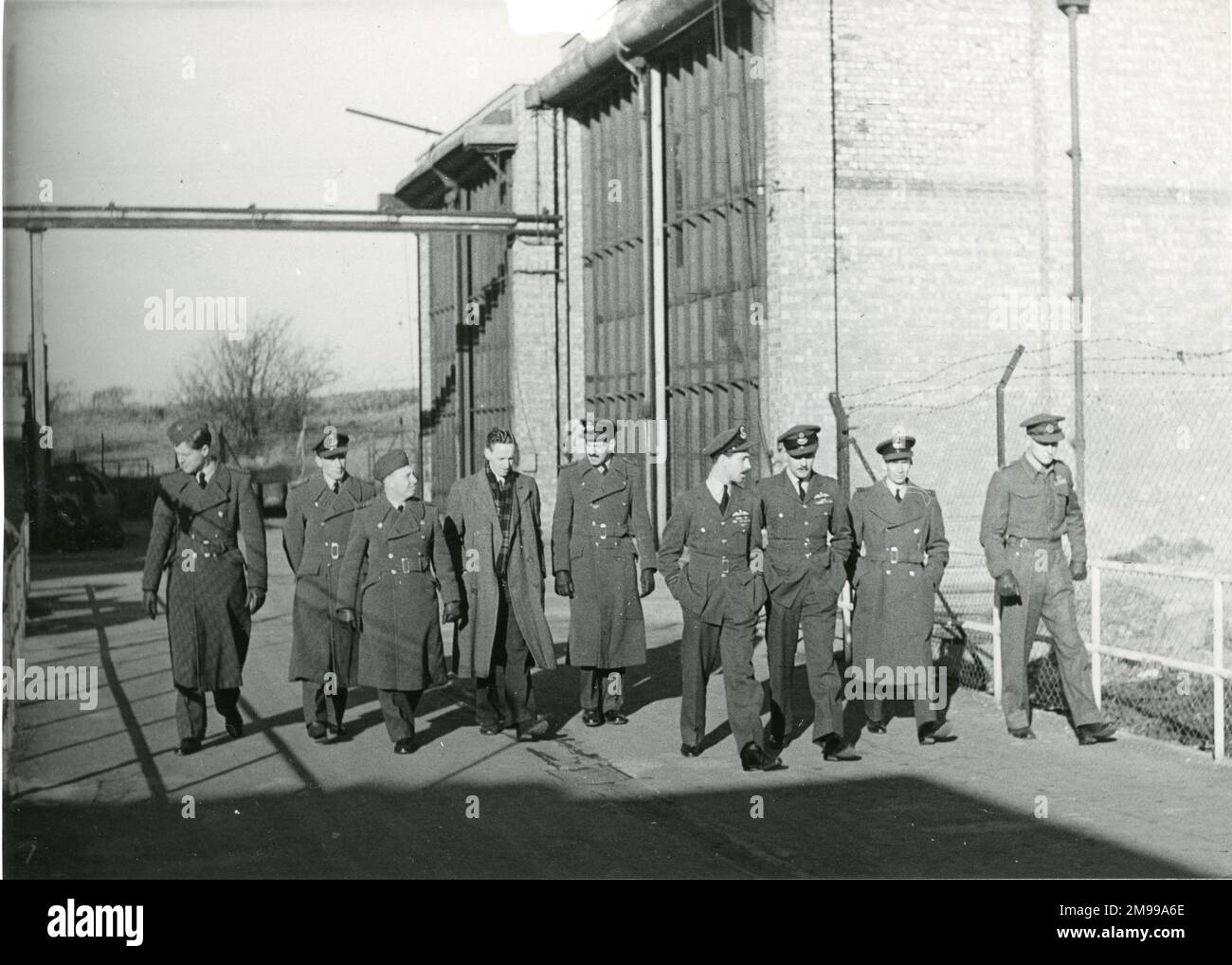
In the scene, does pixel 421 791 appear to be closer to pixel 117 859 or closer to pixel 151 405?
pixel 117 859

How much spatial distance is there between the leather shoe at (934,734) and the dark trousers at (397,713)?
3.26 meters

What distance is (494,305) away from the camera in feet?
94.1

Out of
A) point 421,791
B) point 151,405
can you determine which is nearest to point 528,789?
point 421,791

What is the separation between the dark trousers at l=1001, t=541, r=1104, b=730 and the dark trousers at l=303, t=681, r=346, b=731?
14.5 feet

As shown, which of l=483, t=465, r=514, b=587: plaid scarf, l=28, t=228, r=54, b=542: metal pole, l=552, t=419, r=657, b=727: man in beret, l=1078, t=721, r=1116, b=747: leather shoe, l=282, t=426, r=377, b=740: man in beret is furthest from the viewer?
l=28, t=228, r=54, b=542: metal pole

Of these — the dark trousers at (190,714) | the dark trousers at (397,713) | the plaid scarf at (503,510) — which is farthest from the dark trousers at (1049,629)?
the dark trousers at (190,714)

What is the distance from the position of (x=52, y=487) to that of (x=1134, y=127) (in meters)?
22.5

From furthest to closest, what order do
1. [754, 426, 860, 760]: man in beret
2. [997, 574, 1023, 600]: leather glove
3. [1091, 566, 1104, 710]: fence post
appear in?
[1091, 566, 1104, 710]: fence post, [997, 574, 1023, 600]: leather glove, [754, 426, 860, 760]: man in beret

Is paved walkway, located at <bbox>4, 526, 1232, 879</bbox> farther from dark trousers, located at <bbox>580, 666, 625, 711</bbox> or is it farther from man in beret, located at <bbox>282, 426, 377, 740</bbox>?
man in beret, located at <bbox>282, 426, 377, 740</bbox>

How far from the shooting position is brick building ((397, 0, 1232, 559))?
18.0m

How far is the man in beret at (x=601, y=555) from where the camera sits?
35.9 ft

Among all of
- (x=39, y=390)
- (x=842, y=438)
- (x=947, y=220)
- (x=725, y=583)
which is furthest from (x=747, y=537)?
(x=39, y=390)
